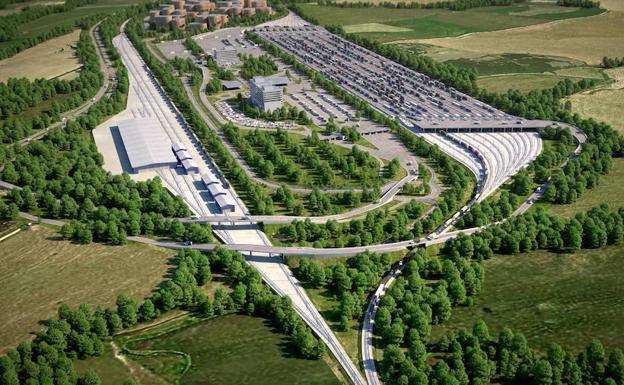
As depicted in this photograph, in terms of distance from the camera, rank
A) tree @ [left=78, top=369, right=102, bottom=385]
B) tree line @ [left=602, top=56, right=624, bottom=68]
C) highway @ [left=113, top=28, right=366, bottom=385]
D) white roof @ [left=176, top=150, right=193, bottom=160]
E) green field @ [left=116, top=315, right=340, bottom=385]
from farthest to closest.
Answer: tree line @ [left=602, top=56, right=624, bottom=68]
white roof @ [left=176, top=150, right=193, bottom=160]
highway @ [left=113, top=28, right=366, bottom=385]
green field @ [left=116, top=315, right=340, bottom=385]
tree @ [left=78, top=369, right=102, bottom=385]

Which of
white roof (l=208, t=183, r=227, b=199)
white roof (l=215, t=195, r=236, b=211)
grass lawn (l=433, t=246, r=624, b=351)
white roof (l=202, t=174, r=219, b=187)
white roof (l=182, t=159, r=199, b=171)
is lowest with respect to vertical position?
grass lawn (l=433, t=246, r=624, b=351)

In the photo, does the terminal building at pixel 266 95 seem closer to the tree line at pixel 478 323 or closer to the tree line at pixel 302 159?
the tree line at pixel 302 159

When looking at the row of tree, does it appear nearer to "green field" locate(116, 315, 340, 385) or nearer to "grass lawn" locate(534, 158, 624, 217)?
"green field" locate(116, 315, 340, 385)

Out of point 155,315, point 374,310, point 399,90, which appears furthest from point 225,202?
point 399,90

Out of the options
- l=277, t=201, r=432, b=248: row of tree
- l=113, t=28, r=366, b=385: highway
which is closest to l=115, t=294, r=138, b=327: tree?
l=113, t=28, r=366, b=385: highway

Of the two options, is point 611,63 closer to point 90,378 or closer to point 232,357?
point 232,357

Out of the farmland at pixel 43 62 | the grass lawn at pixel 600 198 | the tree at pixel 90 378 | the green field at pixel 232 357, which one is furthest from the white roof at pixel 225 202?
the farmland at pixel 43 62
